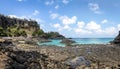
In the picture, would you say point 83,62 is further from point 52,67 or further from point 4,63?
point 4,63

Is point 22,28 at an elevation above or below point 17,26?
below

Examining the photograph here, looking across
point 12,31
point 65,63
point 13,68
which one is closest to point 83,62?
point 65,63

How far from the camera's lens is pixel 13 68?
2202cm

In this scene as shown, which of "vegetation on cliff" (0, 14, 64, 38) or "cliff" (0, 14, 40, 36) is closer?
"cliff" (0, 14, 40, 36)

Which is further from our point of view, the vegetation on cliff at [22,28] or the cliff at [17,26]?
the vegetation on cliff at [22,28]

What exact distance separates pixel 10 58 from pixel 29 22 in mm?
160541

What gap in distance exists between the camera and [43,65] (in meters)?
25.7

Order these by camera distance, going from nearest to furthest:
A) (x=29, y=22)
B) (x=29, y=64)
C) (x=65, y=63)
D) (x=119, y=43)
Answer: (x=29, y=64) < (x=65, y=63) < (x=119, y=43) < (x=29, y=22)

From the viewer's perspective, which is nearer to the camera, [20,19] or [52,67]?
[52,67]

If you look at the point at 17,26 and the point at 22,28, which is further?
the point at 22,28

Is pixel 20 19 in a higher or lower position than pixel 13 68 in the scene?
higher

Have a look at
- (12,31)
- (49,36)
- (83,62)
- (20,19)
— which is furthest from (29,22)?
(83,62)

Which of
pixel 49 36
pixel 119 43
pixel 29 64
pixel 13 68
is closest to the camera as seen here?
pixel 13 68

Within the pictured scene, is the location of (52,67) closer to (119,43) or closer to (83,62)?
(83,62)
